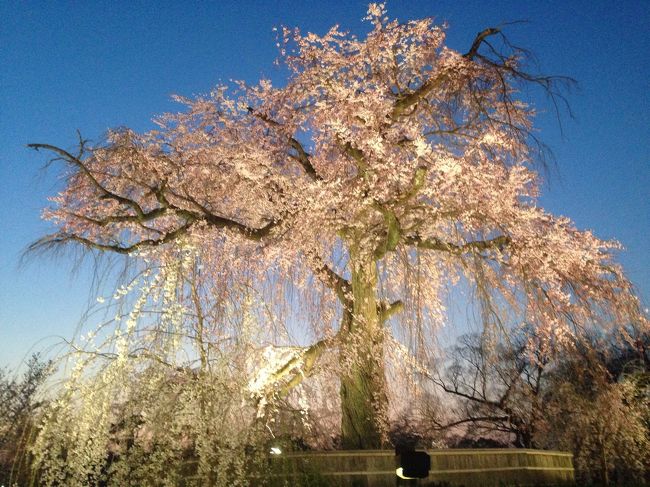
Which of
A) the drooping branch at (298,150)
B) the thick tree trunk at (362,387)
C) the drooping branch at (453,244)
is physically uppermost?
the drooping branch at (298,150)

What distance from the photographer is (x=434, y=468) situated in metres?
8.01

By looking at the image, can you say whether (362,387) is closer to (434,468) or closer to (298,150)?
(434,468)

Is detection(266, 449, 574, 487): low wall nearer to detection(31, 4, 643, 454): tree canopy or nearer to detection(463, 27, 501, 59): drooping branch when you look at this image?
detection(31, 4, 643, 454): tree canopy

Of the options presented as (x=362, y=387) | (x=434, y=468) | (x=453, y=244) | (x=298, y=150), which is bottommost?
(x=434, y=468)

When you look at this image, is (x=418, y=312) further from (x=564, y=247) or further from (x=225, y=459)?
(x=564, y=247)

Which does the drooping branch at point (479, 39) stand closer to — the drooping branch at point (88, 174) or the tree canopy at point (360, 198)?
the tree canopy at point (360, 198)

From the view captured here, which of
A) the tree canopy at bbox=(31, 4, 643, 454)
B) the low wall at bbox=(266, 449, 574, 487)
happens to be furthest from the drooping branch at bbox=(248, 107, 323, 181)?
the low wall at bbox=(266, 449, 574, 487)

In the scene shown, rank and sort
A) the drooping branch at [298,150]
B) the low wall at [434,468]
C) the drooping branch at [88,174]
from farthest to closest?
the drooping branch at [298,150]
the drooping branch at [88,174]
the low wall at [434,468]

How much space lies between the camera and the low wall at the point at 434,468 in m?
6.00

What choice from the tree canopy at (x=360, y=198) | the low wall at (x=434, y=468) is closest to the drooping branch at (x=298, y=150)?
the tree canopy at (x=360, y=198)

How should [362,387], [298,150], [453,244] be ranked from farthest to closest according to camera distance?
[298,150] < [453,244] < [362,387]

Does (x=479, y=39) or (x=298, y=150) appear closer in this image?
(x=479, y=39)

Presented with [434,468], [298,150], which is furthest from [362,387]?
[298,150]

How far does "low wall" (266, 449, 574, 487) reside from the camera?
6.00m
